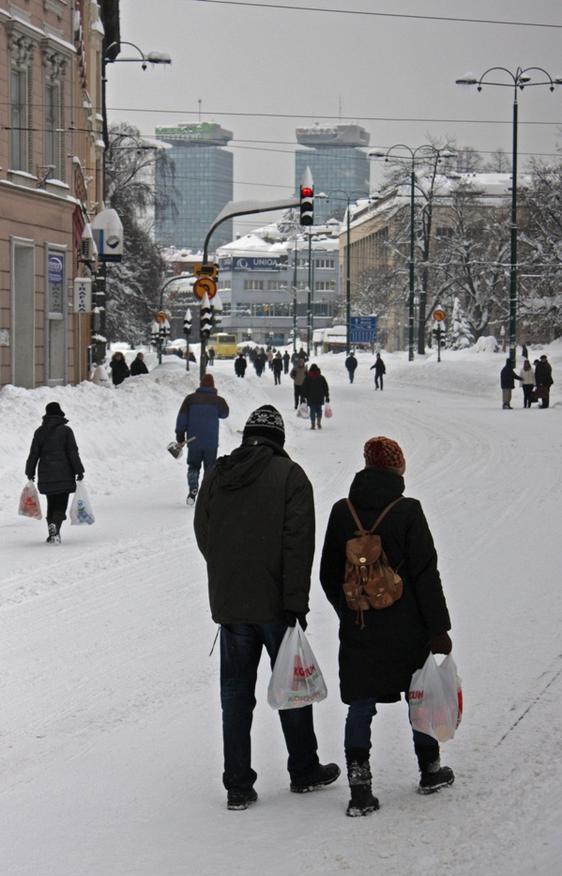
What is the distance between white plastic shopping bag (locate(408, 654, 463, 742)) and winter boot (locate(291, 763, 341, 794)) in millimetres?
578

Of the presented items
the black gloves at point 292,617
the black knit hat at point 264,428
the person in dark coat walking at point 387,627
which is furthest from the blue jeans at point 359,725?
the black knit hat at point 264,428

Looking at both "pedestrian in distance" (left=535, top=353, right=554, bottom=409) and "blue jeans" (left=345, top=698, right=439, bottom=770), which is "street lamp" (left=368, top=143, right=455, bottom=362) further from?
"blue jeans" (left=345, top=698, right=439, bottom=770)

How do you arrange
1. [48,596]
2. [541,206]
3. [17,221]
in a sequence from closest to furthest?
[48,596] → [17,221] → [541,206]

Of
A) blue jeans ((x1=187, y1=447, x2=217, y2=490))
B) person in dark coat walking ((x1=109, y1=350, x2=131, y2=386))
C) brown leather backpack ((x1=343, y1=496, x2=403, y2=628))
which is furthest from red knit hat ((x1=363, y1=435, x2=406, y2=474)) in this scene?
person in dark coat walking ((x1=109, y1=350, x2=131, y2=386))

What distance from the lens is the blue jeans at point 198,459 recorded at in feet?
59.2

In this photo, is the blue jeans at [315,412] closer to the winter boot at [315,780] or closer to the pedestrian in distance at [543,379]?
the pedestrian in distance at [543,379]

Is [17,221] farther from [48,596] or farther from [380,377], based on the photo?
[380,377]

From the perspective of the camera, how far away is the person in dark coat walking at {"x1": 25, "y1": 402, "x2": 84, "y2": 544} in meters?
15.0

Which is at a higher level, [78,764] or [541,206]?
[541,206]

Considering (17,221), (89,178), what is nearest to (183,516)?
(17,221)

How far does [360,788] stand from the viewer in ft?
20.1

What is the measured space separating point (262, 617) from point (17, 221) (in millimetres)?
22350

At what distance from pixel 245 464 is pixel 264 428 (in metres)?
0.23

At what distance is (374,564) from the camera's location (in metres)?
6.15
